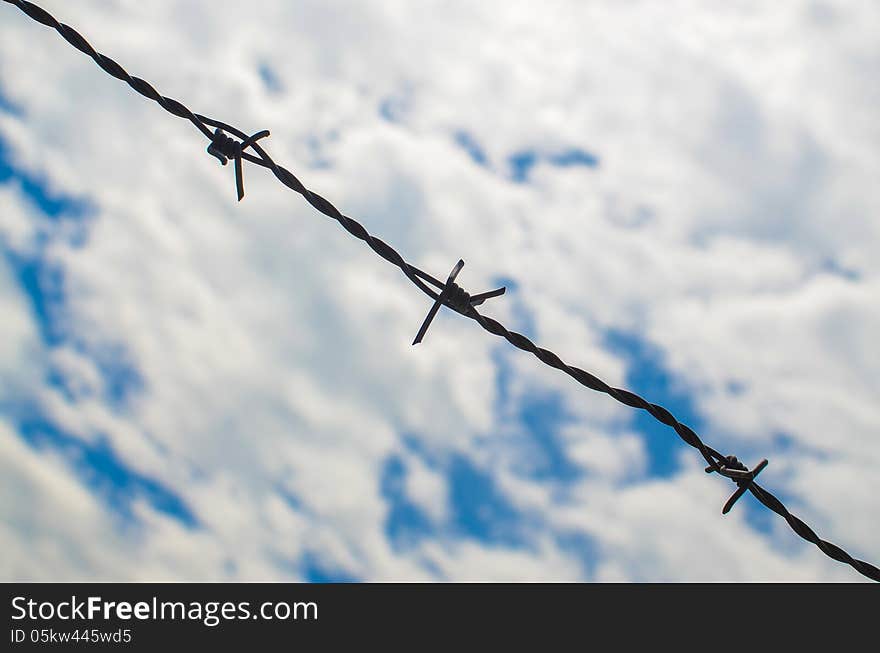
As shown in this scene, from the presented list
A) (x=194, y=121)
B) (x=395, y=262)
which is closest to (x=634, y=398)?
(x=395, y=262)

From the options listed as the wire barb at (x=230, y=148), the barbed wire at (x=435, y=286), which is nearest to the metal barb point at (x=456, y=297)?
the barbed wire at (x=435, y=286)

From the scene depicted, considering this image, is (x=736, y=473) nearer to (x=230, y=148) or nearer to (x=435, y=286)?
(x=435, y=286)

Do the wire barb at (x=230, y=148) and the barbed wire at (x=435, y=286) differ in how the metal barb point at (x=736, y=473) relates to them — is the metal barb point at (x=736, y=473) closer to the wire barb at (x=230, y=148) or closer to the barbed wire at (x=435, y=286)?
the barbed wire at (x=435, y=286)

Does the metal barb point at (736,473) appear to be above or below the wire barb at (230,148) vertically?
below

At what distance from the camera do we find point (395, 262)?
A: 378 centimetres

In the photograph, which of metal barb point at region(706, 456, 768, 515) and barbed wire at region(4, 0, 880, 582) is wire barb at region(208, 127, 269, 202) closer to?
barbed wire at region(4, 0, 880, 582)

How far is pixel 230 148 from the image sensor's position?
378cm

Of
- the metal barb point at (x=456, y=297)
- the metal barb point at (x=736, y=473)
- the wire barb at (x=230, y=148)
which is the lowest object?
the metal barb point at (x=736, y=473)

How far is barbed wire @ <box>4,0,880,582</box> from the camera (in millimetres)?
3637

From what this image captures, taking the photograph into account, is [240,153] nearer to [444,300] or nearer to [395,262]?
[395,262]

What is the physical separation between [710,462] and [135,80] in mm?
3518

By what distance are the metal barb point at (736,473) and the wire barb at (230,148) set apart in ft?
9.53

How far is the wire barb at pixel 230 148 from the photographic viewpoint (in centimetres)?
377
